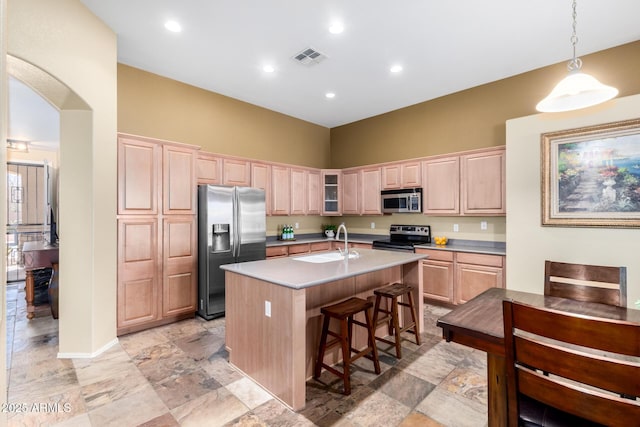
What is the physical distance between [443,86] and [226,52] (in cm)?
311

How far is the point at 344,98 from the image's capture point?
4.95 meters

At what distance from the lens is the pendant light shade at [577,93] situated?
5.90 feet

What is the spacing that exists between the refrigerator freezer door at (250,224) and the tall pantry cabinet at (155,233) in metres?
0.59

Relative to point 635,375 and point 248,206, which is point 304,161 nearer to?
point 248,206

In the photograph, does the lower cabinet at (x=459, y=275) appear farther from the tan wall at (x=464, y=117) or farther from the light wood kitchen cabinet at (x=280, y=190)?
the light wood kitchen cabinet at (x=280, y=190)

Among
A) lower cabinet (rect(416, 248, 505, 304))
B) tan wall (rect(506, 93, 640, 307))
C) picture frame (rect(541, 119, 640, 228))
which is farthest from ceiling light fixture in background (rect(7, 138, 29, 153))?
picture frame (rect(541, 119, 640, 228))

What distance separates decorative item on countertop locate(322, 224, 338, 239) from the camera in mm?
6105

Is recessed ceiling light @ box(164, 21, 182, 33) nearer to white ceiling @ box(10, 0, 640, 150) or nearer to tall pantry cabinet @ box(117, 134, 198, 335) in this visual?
white ceiling @ box(10, 0, 640, 150)

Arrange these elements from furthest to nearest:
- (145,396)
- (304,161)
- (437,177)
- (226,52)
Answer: (304,161) → (437,177) → (226,52) → (145,396)

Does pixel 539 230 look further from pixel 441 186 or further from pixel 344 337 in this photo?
pixel 344 337

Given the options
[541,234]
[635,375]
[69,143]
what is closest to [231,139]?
[69,143]

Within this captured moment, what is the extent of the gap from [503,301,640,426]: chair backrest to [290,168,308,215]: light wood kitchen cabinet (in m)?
4.48

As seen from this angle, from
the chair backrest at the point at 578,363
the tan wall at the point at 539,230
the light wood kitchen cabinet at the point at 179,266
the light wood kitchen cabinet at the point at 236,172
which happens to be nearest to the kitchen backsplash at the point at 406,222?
the tan wall at the point at 539,230

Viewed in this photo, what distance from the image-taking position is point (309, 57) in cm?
361
